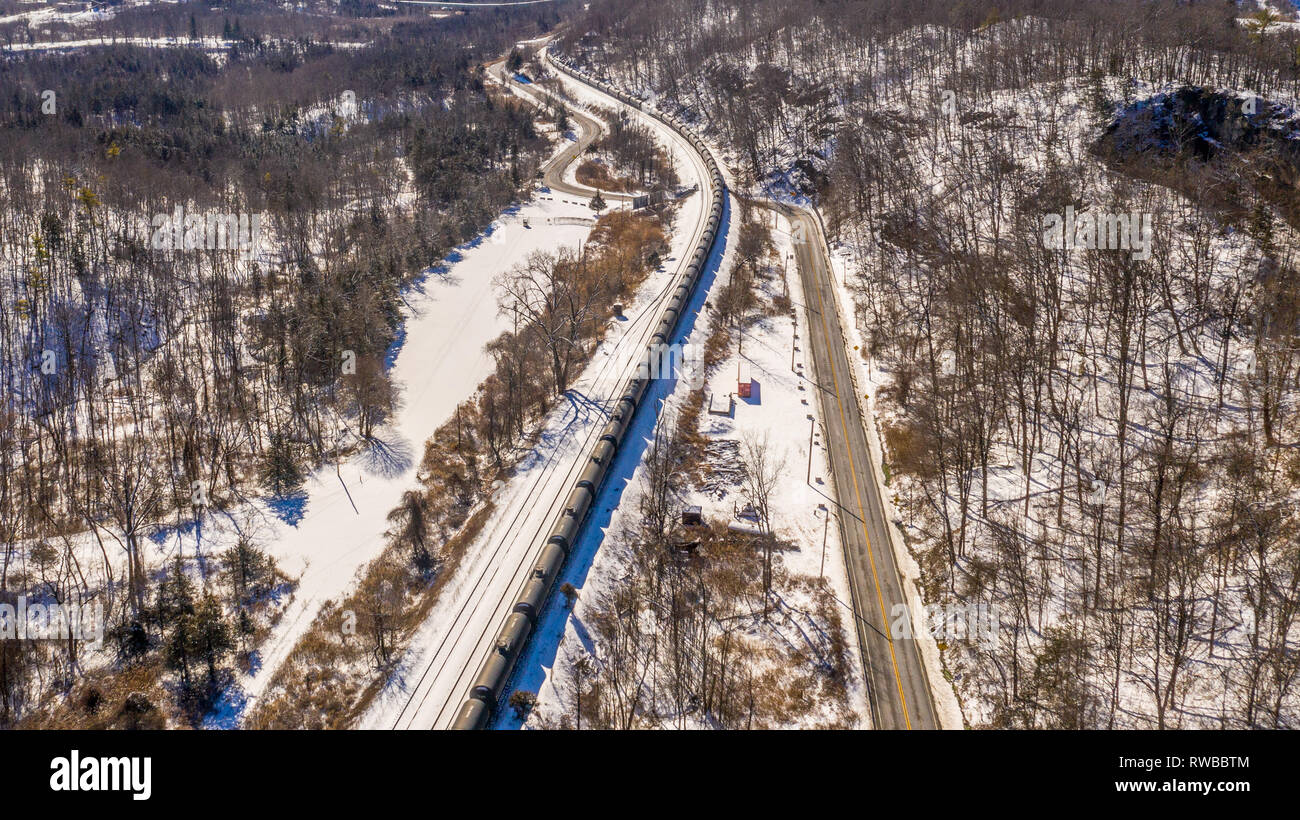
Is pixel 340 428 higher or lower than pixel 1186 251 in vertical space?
lower

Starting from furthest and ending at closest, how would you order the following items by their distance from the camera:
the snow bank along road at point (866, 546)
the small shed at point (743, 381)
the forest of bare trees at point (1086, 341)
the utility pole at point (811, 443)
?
the small shed at point (743, 381) < the utility pole at point (811, 443) < the snow bank along road at point (866, 546) < the forest of bare trees at point (1086, 341)

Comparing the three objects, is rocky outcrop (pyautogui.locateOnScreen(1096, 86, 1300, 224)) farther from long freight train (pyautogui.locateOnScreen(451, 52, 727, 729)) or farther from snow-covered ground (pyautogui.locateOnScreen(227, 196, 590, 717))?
snow-covered ground (pyautogui.locateOnScreen(227, 196, 590, 717))

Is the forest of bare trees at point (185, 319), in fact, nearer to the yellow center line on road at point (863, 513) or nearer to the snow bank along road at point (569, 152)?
the snow bank along road at point (569, 152)

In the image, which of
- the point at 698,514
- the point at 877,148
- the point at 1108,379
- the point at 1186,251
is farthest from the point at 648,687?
the point at 877,148

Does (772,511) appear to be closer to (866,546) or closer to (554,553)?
(866,546)

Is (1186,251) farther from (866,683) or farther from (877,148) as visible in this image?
Answer: (866,683)

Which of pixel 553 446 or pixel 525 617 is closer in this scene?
pixel 525 617

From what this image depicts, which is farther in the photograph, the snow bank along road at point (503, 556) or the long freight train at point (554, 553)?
the snow bank along road at point (503, 556)

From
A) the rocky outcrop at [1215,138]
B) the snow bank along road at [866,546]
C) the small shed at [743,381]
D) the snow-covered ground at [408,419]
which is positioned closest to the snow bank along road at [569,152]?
the snow-covered ground at [408,419]
